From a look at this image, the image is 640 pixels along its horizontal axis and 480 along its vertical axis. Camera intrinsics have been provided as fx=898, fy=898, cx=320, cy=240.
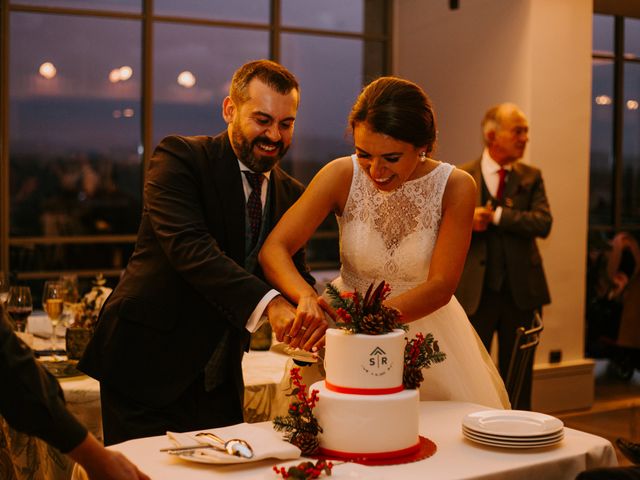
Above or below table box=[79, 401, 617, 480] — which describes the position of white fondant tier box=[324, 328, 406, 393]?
above

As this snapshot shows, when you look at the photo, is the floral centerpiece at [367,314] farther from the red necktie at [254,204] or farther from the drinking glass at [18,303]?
the drinking glass at [18,303]

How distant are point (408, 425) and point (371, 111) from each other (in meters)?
0.97

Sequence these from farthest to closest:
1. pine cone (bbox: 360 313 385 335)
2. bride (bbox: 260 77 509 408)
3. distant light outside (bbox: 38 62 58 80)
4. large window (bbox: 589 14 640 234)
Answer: large window (bbox: 589 14 640 234)
distant light outside (bbox: 38 62 58 80)
bride (bbox: 260 77 509 408)
pine cone (bbox: 360 313 385 335)

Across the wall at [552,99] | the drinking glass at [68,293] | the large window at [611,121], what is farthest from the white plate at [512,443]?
the large window at [611,121]

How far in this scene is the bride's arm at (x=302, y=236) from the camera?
2418mm

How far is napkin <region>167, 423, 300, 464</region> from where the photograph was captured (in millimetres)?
1916

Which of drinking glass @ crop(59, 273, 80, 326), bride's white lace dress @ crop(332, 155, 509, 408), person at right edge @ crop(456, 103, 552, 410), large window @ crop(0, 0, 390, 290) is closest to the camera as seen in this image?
bride's white lace dress @ crop(332, 155, 509, 408)

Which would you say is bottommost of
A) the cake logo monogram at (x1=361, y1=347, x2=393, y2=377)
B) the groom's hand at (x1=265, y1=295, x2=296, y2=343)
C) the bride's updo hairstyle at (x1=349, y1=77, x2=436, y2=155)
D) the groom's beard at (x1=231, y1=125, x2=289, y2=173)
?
the cake logo monogram at (x1=361, y1=347, x2=393, y2=377)

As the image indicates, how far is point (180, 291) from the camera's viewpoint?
2.56m

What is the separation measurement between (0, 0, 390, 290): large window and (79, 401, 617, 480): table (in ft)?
18.1

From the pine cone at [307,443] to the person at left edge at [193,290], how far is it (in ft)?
1.53

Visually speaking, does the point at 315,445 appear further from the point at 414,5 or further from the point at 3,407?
the point at 414,5

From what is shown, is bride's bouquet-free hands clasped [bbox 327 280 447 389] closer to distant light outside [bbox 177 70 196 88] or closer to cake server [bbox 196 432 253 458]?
cake server [bbox 196 432 253 458]

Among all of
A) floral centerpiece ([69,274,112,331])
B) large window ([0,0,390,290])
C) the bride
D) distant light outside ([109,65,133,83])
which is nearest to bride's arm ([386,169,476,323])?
the bride
